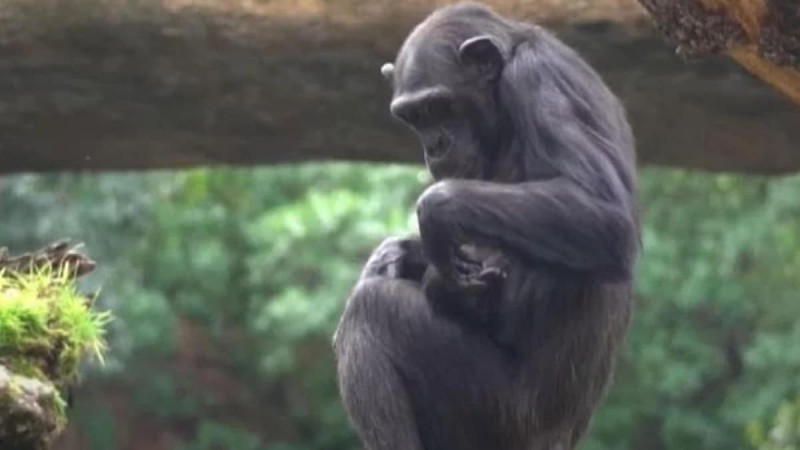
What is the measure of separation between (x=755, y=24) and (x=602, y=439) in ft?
33.5

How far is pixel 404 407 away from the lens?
4805 mm

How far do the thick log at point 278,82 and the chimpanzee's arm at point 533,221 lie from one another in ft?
6.53

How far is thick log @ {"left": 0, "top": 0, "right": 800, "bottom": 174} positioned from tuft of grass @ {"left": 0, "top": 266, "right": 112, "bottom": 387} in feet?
5.09

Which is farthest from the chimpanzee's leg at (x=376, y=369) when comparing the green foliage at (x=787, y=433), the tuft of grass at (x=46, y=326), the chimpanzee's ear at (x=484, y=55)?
the green foliage at (x=787, y=433)

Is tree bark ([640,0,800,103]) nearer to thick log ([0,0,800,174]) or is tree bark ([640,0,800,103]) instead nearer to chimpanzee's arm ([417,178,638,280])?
chimpanzee's arm ([417,178,638,280])

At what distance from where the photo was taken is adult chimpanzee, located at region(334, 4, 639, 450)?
4.68 meters

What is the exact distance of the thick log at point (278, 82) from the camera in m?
6.66

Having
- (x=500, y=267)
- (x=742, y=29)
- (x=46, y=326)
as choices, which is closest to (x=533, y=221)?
(x=500, y=267)

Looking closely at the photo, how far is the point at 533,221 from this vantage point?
4660 mm

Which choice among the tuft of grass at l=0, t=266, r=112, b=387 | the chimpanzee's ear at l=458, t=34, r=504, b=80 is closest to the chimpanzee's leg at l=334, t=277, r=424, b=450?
the chimpanzee's ear at l=458, t=34, r=504, b=80

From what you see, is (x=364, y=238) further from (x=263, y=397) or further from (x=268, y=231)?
(x=263, y=397)

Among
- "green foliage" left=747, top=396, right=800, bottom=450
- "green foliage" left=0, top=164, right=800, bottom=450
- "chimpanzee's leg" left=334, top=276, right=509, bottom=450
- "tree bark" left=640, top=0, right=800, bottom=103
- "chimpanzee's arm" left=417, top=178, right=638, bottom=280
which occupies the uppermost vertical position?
→ "tree bark" left=640, top=0, right=800, bottom=103

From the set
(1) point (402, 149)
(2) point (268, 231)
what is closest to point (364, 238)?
(2) point (268, 231)

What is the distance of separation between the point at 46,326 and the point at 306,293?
29.6 ft
